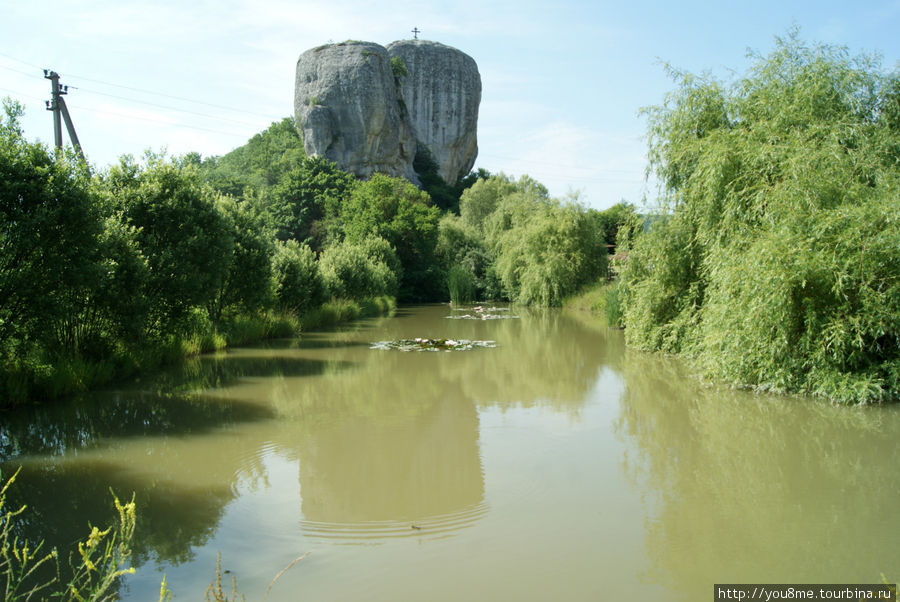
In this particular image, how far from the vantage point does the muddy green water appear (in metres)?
4.57

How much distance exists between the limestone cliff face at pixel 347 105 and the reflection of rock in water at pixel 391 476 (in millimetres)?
43151

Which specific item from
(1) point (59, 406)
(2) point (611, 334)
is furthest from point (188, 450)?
(2) point (611, 334)

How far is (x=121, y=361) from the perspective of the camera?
1209 cm

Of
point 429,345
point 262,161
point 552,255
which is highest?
point 262,161

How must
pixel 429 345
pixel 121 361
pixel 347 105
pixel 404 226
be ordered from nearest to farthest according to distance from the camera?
pixel 121 361 → pixel 429 345 → pixel 404 226 → pixel 347 105

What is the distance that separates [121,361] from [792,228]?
12452 mm

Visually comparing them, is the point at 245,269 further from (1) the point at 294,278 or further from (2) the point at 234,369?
(2) the point at 234,369

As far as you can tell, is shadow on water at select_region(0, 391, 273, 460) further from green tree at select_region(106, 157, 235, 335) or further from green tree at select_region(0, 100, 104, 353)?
green tree at select_region(106, 157, 235, 335)

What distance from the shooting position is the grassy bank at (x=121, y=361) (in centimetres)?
960

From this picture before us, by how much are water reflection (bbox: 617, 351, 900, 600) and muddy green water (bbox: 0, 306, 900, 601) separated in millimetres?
25

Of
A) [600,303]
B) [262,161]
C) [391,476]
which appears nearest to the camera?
[391,476]

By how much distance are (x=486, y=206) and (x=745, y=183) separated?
1413 inches

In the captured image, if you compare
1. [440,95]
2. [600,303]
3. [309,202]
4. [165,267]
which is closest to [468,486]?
[165,267]

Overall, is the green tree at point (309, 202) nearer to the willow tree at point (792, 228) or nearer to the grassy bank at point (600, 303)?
the grassy bank at point (600, 303)
